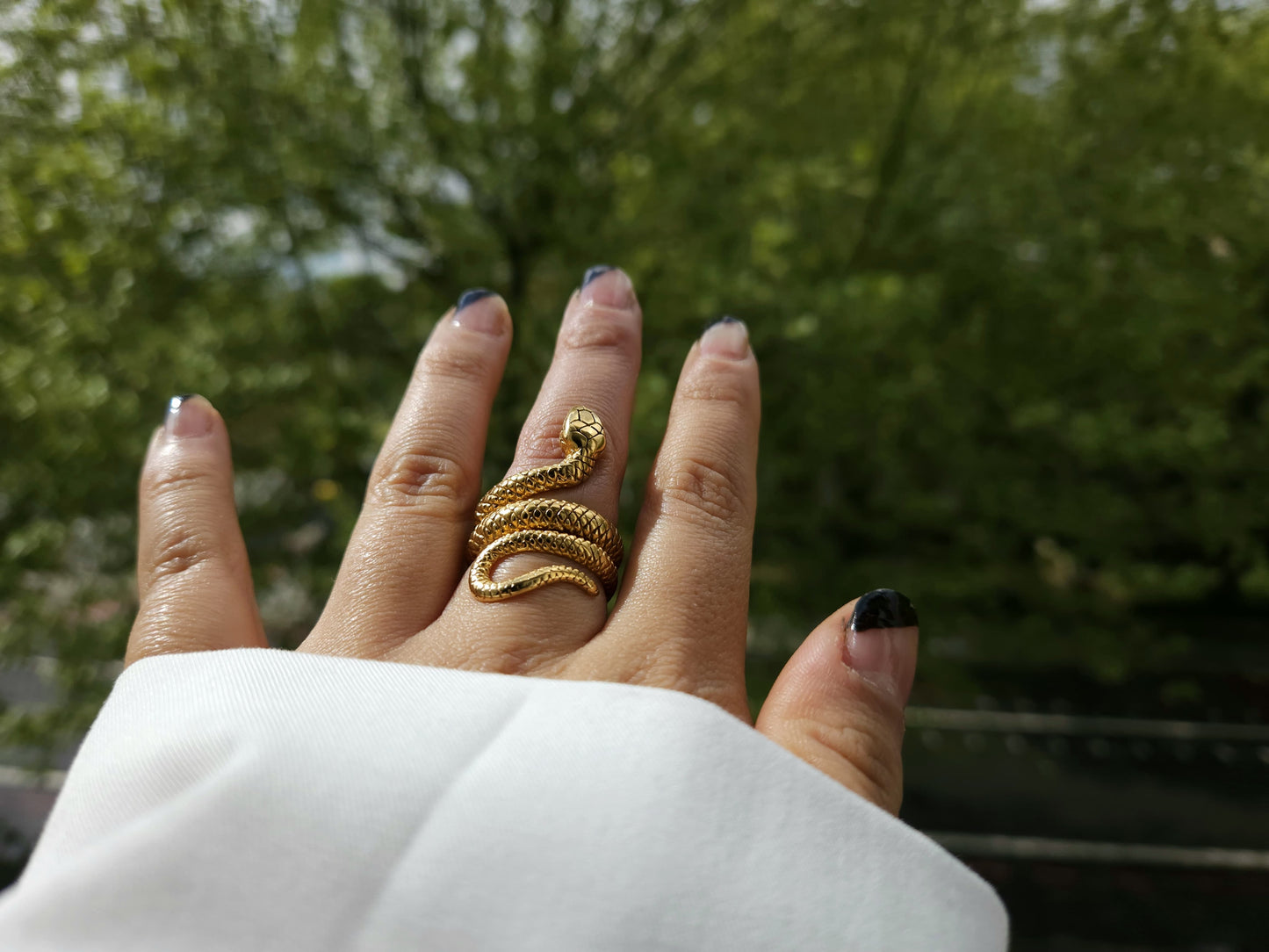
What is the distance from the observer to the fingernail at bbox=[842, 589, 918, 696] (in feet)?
5.88

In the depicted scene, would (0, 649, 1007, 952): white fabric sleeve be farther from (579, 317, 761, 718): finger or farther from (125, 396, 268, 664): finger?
(125, 396, 268, 664): finger

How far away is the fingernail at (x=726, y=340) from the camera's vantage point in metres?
2.35

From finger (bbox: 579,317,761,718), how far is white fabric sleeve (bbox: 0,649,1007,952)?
37 centimetres

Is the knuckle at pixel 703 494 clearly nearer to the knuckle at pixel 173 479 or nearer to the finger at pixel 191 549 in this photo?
the finger at pixel 191 549

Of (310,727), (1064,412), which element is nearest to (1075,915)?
(1064,412)

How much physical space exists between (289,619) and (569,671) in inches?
160

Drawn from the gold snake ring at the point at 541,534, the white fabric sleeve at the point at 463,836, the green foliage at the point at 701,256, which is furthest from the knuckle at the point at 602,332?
the green foliage at the point at 701,256

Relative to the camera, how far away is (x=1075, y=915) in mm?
5984

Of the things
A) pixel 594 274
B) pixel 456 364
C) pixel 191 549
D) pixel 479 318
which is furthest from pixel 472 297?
pixel 191 549

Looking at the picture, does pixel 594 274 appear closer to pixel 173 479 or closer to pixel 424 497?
pixel 424 497

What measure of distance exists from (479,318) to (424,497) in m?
0.61

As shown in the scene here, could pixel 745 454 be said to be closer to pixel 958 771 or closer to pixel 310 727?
pixel 310 727

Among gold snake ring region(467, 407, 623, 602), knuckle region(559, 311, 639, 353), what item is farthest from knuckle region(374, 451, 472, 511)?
knuckle region(559, 311, 639, 353)

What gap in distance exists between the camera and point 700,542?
6.65 ft
